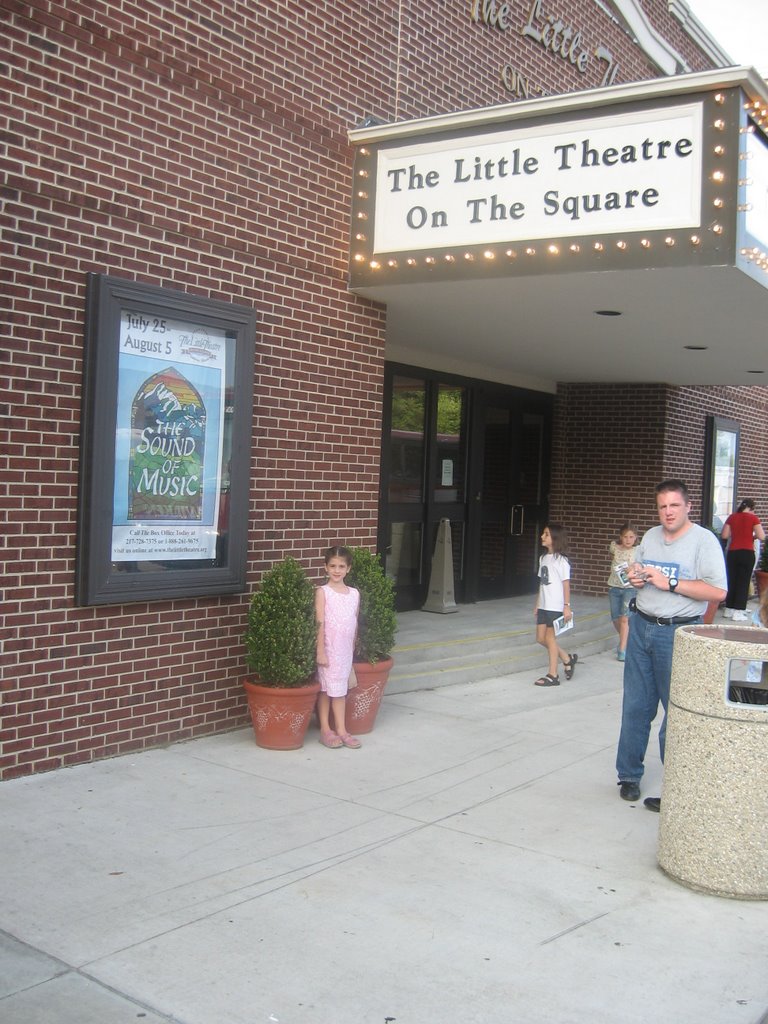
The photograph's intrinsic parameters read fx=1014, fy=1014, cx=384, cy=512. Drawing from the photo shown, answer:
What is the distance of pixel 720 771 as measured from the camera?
4.43 m

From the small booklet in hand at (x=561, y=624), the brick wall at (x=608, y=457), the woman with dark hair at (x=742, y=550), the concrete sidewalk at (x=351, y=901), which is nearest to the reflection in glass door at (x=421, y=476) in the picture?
the small booklet in hand at (x=561, y=624)

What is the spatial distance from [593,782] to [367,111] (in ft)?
17.3

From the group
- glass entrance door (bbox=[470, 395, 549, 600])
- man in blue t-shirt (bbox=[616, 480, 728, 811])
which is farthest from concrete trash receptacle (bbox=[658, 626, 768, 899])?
glass entrance door (bbox=[470, 395, 549, 600])

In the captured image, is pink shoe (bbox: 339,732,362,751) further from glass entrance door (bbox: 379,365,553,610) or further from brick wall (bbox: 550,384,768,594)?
brick wall (bbox: 550,384,768,594)

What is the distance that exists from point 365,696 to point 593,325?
4.06m

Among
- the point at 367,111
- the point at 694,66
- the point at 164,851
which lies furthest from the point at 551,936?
the point at 694,66

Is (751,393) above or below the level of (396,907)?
above

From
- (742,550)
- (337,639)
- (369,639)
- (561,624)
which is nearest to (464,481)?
(561,624)

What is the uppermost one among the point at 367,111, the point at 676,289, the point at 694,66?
the point at 694,66

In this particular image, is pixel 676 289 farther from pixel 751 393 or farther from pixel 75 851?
pixel 751 393

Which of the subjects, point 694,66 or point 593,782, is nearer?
point 593,782

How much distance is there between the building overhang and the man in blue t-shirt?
5.83 ft

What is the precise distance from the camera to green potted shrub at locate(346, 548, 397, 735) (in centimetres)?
688

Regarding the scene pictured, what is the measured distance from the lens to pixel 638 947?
3.96 m
